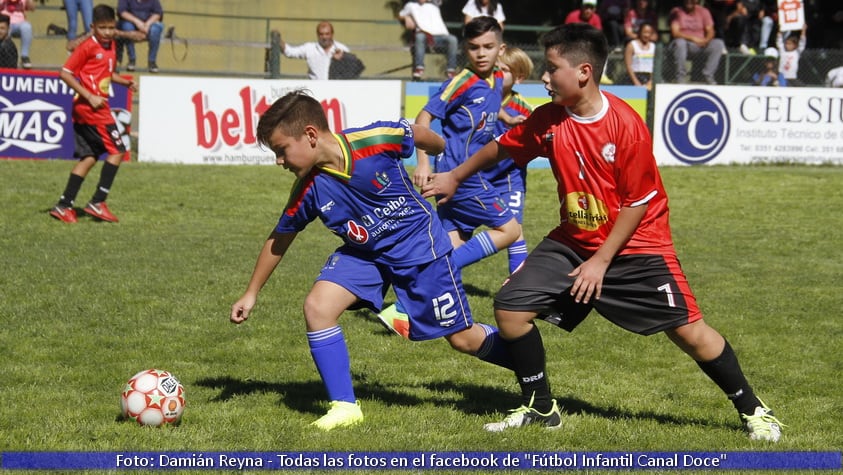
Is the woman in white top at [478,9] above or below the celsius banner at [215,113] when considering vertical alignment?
above

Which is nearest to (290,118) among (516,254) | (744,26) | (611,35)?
(516,254)

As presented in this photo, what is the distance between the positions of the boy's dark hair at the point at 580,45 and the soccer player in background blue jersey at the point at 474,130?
9.58ft

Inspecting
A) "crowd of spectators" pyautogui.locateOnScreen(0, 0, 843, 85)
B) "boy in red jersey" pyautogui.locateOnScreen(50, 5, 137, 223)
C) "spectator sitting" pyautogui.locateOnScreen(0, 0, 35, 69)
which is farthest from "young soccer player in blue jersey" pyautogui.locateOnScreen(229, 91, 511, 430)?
"spectator sitting" pyautogui.locateOnScreen(0, 0, 35, 69)

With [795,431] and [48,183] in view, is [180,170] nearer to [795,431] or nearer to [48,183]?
[48,183]

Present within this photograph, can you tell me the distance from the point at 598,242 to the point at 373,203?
1019 millimetres

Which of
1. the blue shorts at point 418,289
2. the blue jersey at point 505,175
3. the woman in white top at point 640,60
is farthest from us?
the woman in white top at point 640,60

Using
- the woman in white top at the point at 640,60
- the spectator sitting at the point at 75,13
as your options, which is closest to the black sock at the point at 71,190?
the spectator sitting at the point at 75,13

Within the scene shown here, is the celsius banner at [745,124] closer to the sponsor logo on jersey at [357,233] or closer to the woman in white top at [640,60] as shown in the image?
the woman in white top at [640,60]

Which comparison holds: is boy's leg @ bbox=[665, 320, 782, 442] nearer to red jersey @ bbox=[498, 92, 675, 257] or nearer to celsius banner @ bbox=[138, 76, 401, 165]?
red jersey @ bbox=[498, 92, 675, 257]

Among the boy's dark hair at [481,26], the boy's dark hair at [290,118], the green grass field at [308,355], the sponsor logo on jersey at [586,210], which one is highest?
the boy's dark hair at [481,26]

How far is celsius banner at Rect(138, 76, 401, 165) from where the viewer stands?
14797 mm

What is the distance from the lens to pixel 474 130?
26.3 feet

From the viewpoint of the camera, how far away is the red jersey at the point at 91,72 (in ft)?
36.7

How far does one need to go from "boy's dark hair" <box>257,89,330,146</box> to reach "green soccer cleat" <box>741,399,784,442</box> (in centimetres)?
229
